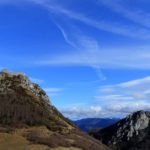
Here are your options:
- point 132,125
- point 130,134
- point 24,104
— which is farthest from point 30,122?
point 132,125

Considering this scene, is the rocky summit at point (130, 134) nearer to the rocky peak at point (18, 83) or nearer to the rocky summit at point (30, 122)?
the rocky peak at point (18, 83)

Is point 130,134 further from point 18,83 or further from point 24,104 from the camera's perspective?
point 24,104

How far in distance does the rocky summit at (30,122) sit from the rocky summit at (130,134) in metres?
75.3

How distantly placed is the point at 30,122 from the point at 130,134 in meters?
98.8

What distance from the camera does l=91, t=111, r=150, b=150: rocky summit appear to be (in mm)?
164000

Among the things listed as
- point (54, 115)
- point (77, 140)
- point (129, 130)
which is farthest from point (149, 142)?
point (77, 140)

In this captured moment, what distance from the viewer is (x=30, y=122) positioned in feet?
A: 258

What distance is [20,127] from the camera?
75.2 metres

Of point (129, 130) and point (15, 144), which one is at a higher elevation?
point (129, 130)

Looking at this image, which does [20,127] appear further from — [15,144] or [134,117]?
[134,117]

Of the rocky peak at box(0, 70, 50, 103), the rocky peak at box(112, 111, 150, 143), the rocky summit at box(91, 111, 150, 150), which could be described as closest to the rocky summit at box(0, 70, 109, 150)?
the rocky peak at box(0, 70, 50, 103)

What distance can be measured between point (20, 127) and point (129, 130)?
346ft

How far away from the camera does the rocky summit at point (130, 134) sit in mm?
164000

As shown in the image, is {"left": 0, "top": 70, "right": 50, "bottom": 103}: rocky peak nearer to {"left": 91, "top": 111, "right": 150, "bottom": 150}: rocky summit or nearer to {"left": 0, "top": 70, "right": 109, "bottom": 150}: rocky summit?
{"left": 0, "top": 70, "right": 109, "bottom": 150}: rocky summit
